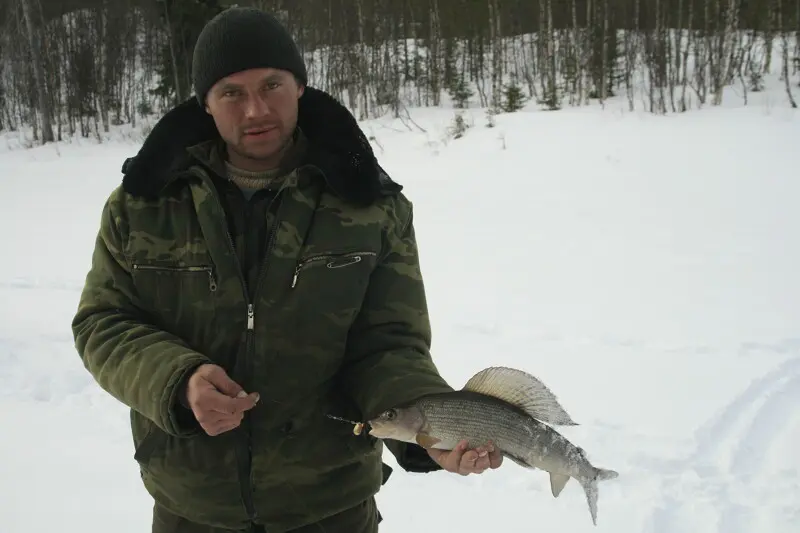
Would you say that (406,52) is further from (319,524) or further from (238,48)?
(319,524)

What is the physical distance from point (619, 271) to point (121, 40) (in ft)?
77.5

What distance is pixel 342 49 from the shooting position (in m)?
23.0

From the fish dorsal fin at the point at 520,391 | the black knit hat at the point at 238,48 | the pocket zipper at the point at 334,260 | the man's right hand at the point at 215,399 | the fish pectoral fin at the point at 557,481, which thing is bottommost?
the fish pectoral fin at the point at 557,481

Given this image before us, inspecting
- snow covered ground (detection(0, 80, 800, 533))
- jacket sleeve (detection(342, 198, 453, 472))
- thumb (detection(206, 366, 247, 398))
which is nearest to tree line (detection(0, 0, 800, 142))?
snow covered ground (detection(0, 80, 800, 533))

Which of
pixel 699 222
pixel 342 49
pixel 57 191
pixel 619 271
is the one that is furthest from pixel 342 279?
pixel 342 49

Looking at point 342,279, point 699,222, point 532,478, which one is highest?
point 342,279

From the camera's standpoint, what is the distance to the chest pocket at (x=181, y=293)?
147 centimetres

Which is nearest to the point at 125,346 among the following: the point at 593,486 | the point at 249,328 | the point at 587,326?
the point at 249,328

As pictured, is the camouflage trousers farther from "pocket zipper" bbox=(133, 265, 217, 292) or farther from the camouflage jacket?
"pocket zipper" bbox=(133, 265, 217, 292)

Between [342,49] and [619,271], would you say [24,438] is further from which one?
[342,49]

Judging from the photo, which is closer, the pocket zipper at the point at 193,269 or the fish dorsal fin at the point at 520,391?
the pocket zipper at the point at 193,269

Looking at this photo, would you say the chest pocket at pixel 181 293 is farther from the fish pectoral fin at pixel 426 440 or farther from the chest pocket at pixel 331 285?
the fish pectoral fin at pixel 426 440

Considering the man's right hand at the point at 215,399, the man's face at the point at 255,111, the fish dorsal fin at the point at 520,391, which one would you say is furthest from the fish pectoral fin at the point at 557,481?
the man's face at the point at 255,111

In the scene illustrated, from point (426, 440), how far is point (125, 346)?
69 cm
